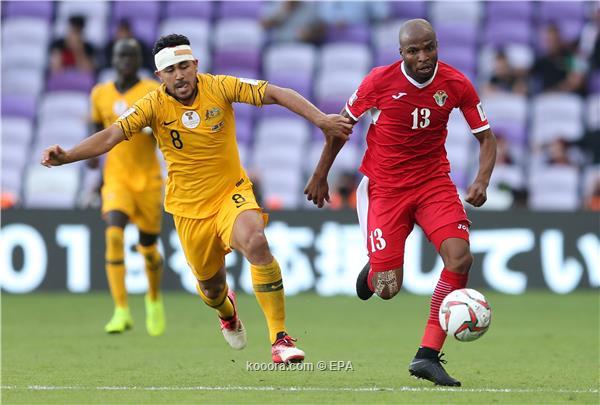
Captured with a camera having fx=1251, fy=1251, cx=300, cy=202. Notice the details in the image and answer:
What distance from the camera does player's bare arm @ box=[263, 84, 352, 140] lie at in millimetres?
8328

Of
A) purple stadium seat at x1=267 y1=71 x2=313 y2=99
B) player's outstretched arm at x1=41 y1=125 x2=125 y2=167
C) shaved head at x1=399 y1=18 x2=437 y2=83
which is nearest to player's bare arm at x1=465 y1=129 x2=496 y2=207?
shaved head at x1=399 y1=18 x2=437 y2=83

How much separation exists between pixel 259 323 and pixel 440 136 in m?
4.98

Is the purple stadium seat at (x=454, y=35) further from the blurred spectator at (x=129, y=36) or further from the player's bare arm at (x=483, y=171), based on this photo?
the player's bare arm at (x=483, y=171)

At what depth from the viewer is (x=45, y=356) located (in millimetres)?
10258

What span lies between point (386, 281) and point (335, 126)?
53.7 inches

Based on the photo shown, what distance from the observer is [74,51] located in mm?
20609

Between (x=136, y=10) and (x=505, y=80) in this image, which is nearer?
(x=505, y=80)

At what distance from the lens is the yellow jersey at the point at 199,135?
8.82m

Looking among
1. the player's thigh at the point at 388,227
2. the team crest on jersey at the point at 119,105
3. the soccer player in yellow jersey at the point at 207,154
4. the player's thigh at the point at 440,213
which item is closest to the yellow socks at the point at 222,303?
the soccer player in yellow jersey at the point at 207,154

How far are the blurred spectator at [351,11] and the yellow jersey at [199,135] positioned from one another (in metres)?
12.5

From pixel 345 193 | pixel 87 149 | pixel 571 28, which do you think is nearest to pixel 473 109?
pixel 87 149

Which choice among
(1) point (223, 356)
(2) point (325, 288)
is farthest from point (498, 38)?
(1) point (223, 356)

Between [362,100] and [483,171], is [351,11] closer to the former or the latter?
[362,100]

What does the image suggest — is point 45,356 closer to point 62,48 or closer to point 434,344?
point 434,344
